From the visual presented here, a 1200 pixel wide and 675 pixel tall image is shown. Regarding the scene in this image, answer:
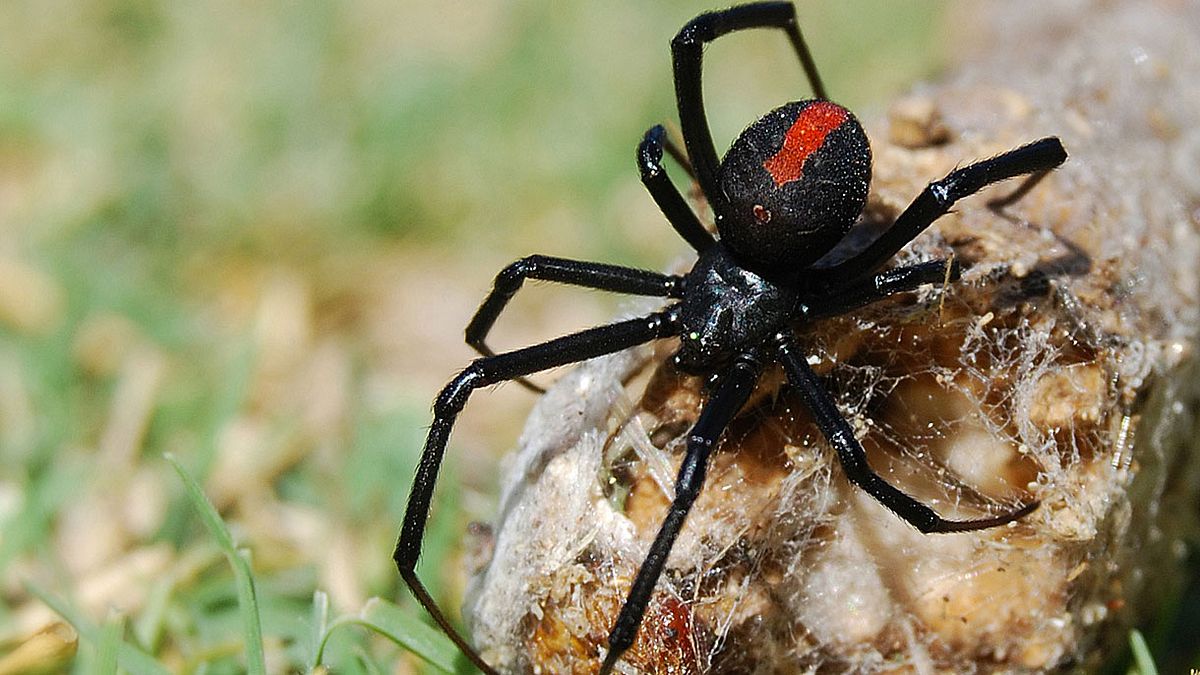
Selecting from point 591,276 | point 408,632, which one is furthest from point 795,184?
point 408,632

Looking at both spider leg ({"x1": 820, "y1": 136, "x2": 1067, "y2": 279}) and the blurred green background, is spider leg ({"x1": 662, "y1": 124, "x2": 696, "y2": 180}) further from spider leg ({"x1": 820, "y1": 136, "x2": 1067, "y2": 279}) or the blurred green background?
the blurred green background

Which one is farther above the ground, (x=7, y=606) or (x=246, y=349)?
(x=246, y=349)

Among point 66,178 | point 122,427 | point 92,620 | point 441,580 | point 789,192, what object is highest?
point 66,178

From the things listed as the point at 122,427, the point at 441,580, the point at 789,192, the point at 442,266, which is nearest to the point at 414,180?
the point at 442,266

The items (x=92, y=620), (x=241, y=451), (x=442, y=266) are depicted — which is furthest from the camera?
(x=442, y=266)

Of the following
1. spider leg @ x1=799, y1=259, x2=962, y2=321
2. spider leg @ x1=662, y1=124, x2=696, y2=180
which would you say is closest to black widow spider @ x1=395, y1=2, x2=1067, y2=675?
spider leg @ x1=799, y1=259, x2=962, y2=321

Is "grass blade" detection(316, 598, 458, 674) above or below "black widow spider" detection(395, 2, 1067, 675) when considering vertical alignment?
below

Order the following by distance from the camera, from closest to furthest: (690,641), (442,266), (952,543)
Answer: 1. (690,641)
2. (952,543)
3. (442,266)

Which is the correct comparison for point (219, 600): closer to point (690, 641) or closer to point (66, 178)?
point (690, 641)
